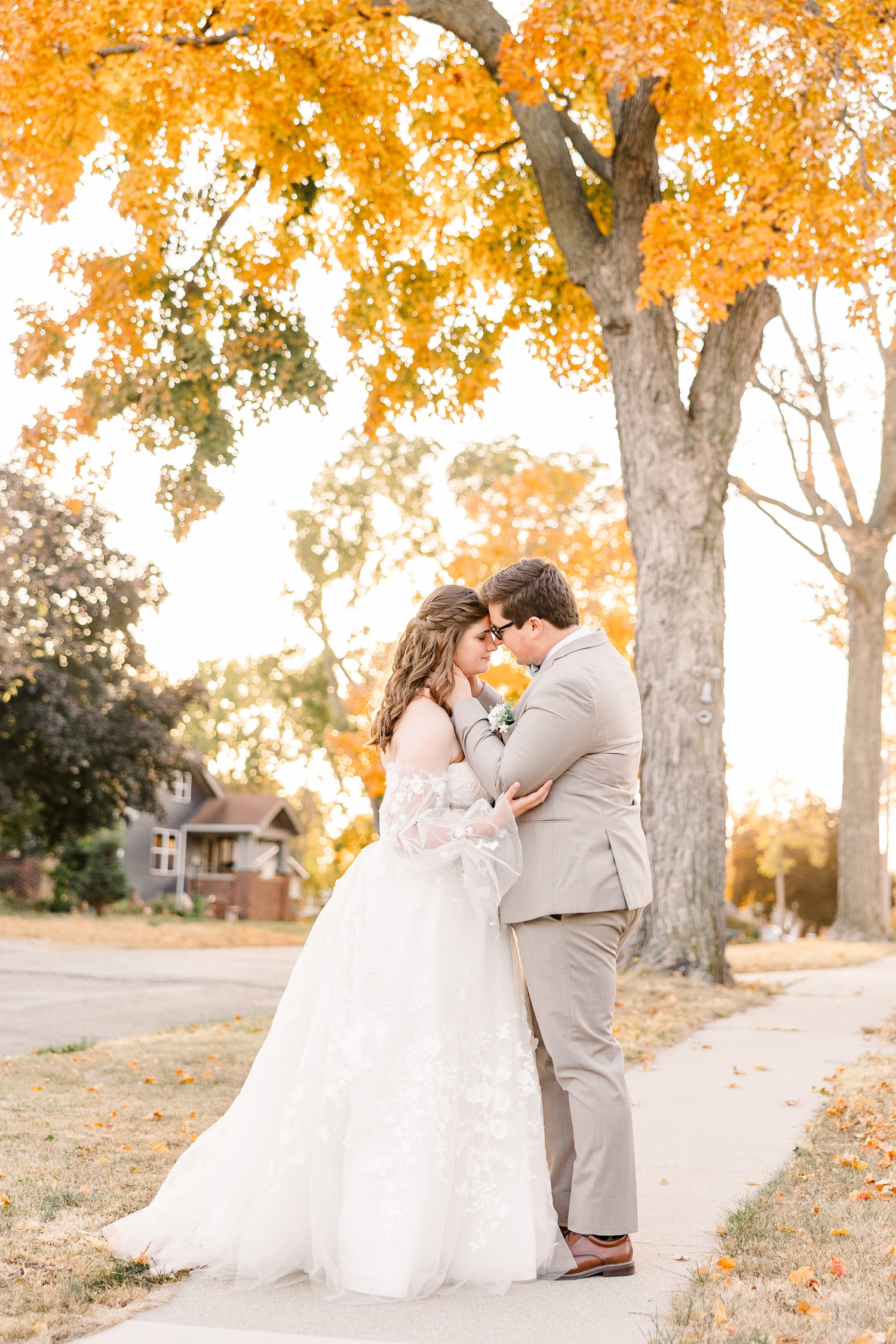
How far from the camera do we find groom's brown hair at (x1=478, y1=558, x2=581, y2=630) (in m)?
4.07

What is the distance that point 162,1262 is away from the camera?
12.2 ft

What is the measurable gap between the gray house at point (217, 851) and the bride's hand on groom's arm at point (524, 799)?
34914mm

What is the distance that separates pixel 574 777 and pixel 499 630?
596 mm

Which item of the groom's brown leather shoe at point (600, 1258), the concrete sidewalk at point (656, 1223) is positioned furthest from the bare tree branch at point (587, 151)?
the groom's brown leather shoe at point (600, 1258)

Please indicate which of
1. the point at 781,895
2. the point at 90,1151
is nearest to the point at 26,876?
the point at 90,1151

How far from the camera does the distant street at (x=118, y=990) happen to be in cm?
966

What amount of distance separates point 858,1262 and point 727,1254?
40cm

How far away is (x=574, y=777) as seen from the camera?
156 inches

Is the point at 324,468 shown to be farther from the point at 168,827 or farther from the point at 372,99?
the point at 372,99

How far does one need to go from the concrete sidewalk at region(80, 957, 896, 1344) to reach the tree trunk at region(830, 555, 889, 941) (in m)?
12.5

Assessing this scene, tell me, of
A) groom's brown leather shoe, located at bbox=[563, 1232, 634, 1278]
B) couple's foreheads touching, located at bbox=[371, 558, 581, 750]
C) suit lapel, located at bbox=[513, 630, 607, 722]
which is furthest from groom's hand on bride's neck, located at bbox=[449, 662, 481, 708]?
groom's brown leather shoe, located at bbox=[563, 1232, 634, 1278]

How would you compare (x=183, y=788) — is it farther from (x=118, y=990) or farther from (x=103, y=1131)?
(x=103, y=1131)

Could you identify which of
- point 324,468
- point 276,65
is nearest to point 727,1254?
point 276,65

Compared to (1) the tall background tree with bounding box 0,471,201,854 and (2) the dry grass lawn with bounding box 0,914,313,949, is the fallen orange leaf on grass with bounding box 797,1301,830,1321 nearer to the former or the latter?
(2) the dry grass lawn with bounding box 0,914,313,949
